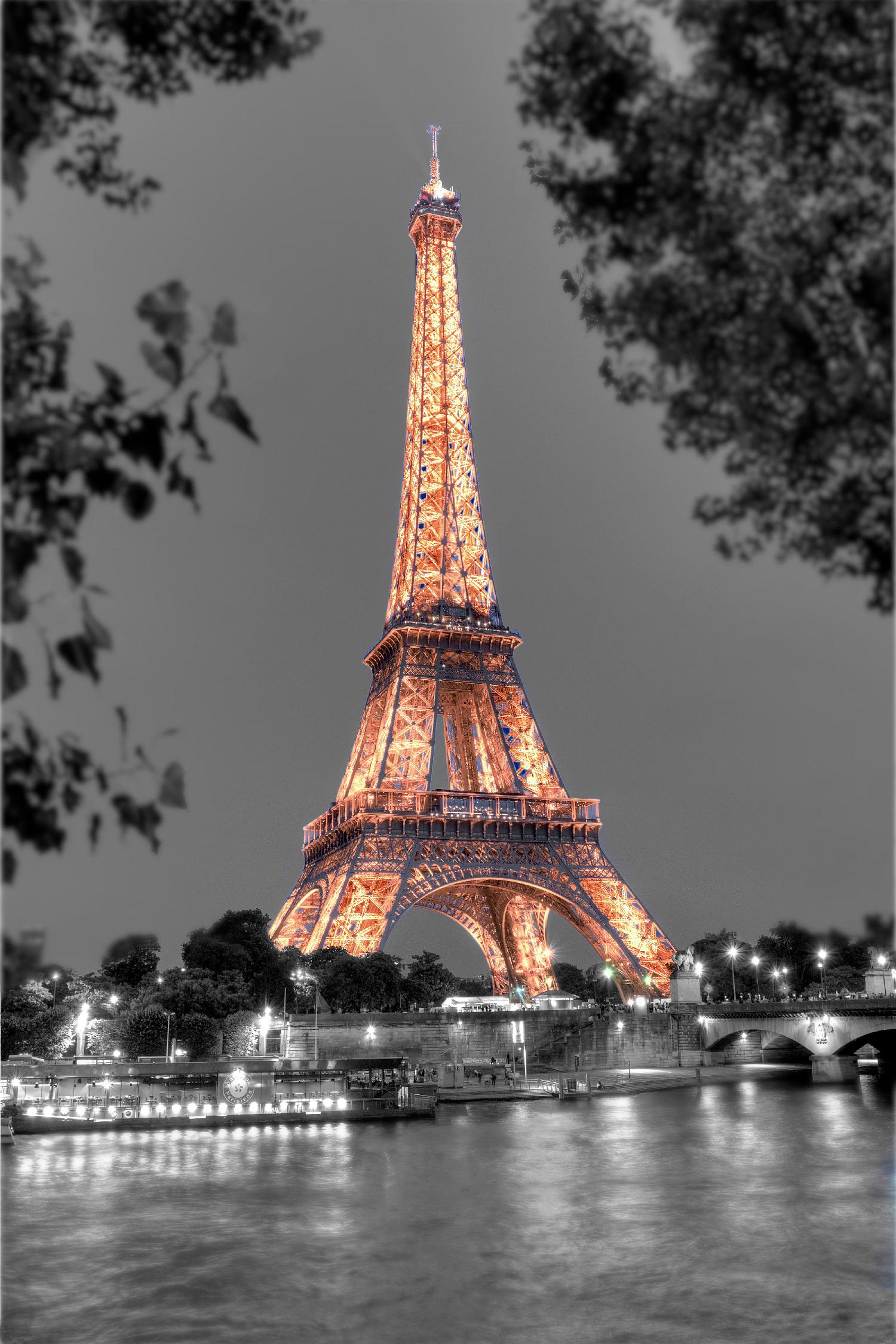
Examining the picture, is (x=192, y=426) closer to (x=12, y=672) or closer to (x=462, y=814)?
(x=12, y=672)

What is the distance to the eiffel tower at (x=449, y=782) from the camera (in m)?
54.7

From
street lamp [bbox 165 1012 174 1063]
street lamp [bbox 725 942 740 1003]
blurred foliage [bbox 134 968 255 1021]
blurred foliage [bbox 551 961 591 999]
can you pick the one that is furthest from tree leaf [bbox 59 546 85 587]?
blurred foliage [bbox 551 961 591 999]

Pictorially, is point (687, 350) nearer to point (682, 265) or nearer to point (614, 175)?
point (682, 265)

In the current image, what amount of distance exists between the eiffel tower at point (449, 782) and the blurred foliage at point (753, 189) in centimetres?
4857

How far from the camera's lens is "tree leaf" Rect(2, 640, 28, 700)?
3.75 meters

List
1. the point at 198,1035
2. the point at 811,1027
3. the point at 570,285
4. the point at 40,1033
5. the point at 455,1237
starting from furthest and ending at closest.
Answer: the point at 811,1027 < the point at 40,1033 < the point at 198,1035 < the point at 455,1237 < the point at 570,285

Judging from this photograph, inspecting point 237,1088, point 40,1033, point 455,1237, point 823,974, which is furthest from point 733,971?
point 455,1237

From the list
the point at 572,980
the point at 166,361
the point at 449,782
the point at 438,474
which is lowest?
the point at 572,980

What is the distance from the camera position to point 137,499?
3.89m

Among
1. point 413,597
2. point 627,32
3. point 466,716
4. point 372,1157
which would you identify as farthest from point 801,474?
point 466,716

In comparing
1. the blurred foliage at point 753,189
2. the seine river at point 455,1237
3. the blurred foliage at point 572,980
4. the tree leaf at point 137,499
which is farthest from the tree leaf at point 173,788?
the blurred foliage at point 572,980

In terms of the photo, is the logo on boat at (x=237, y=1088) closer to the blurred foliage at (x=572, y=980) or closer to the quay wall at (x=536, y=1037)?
the quay wall at (x=536, y=1037)

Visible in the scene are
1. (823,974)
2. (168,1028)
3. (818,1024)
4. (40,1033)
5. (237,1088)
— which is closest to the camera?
(237,1088)

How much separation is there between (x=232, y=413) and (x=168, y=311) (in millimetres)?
430
